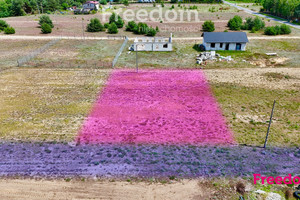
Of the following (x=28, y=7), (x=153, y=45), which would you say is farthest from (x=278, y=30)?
(x=28, y=7)

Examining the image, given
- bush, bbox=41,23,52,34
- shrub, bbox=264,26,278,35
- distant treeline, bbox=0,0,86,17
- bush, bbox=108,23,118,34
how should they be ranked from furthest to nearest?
Answer: 1. distant treeline, bbox=0,0,86,17
2. bush, bbox=108,23,118,34
3. bush, bbox=41,23,52,34
4. shrub, bbox=264,26,278,35

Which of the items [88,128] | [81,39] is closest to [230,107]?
[88,128]

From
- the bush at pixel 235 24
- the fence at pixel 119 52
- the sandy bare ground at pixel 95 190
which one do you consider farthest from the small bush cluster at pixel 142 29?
the sandy bare ground at pixel 95 190

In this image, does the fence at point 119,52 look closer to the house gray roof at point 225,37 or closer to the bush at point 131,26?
the bush at point 131,26

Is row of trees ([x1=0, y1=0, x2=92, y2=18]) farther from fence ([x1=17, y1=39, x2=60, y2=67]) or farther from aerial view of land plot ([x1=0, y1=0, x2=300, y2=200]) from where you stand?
fence ([x1=17, y1=39, x2=60, y2=67])

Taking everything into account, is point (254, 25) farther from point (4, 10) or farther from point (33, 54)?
point (4, 10)

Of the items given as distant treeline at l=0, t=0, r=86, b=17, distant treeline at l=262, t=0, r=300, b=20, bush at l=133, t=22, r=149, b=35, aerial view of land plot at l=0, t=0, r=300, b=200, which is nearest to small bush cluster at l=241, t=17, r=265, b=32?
aerial view of land plot at l=0, t=0, r=300, b=200
